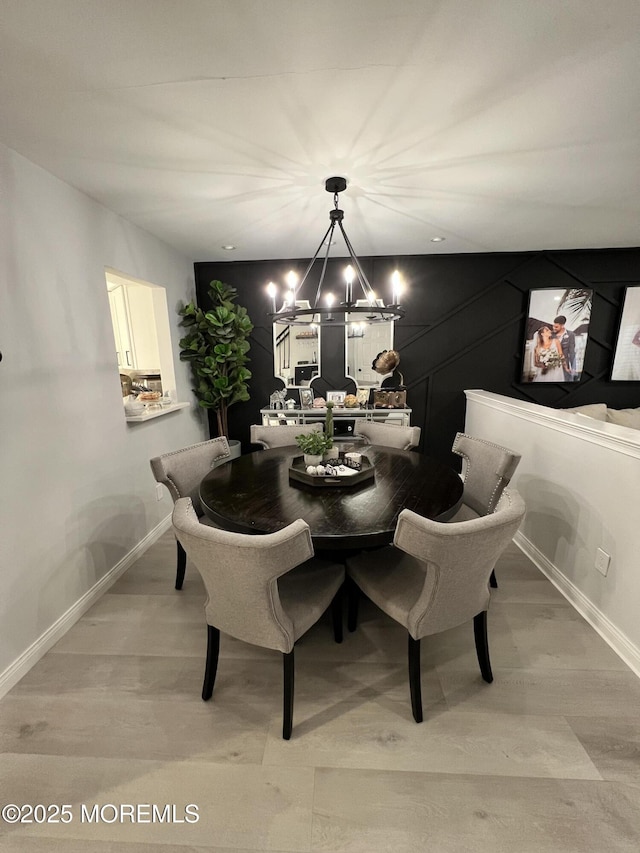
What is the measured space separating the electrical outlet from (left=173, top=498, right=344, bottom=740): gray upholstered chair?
1.48 meters

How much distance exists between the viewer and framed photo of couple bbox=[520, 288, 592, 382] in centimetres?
356

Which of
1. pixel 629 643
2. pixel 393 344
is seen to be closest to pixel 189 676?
pixel 629 643

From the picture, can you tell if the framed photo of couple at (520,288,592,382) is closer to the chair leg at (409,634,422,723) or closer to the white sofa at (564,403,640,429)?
the white sofa at (564,403,640,429)

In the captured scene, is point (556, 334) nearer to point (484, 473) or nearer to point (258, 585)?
point (484, 473)

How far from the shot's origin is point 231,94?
1.32 metres

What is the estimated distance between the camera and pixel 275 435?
2.82 meters

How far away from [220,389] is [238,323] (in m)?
0.69

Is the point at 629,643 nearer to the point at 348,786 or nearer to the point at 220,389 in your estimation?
the point at 348,786

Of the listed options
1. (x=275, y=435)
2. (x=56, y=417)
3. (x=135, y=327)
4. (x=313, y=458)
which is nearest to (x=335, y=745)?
(x=313, y=458)

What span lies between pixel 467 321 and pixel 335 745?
148 inches

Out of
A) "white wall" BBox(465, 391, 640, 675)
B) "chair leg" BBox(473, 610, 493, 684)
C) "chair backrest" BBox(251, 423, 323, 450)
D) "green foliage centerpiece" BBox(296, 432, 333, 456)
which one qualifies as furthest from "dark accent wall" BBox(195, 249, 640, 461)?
"chair leg" BBox(473, 610, 493, 684)

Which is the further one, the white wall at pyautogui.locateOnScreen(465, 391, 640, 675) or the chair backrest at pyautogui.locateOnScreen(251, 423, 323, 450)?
the chair backrest at pyautogui.locateOnScreen(251, 423, 323, 450)

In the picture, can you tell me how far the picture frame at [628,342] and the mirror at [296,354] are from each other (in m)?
3.20

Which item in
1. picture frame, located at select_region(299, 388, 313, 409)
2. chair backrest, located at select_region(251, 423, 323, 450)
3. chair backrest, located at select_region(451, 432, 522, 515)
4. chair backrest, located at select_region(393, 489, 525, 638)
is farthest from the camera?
picture frame, located at select_region(299, 388, 313, 409)
